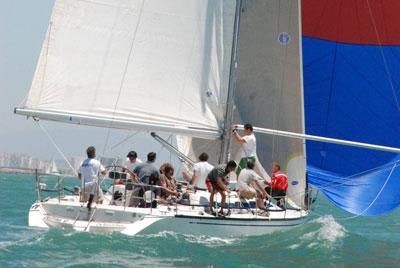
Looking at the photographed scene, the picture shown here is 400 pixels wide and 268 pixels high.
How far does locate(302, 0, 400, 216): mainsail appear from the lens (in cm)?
1772

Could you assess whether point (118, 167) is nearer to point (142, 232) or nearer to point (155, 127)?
point (155, 127)

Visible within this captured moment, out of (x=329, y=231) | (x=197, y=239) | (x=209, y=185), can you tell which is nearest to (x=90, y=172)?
(x=209, y=185)

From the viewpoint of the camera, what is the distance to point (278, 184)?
15945 millimetres

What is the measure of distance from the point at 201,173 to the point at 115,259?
3643 mm

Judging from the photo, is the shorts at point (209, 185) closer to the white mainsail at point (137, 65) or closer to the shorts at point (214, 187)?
the shorts at point (214, 187)

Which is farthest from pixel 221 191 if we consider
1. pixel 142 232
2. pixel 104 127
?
pixel 104 127

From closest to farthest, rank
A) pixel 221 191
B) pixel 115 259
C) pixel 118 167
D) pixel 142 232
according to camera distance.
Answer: pixel 115 259 → pixel 142 232 → pixel 221 191 → pixel 118 167

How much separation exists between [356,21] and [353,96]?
190cm

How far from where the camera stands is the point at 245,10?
57.4 feet

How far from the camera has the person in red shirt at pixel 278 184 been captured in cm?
1591

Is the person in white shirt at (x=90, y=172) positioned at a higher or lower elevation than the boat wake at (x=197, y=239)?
higher

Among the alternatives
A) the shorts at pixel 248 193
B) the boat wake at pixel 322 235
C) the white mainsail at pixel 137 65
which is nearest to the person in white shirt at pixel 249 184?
the shorts at pixel 248 193

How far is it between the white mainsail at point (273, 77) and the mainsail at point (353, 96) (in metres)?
1.14

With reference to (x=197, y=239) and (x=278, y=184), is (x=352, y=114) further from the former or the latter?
(x=197, y=239)
